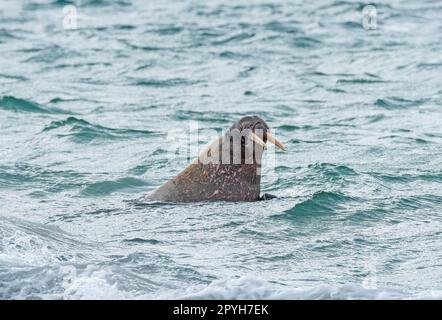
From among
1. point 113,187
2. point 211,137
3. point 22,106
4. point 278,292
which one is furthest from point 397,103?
point 278,292

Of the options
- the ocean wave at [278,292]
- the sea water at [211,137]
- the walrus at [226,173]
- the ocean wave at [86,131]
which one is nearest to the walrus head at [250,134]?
the walrus at [226,173]

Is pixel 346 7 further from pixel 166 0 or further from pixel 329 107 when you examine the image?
pixel 329 107

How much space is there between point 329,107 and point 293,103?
777 mm

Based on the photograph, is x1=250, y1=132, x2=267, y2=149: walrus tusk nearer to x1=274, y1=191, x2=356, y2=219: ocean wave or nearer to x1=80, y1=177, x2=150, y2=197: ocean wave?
x1=274, y1=191, x2=356, y2=219: ocean wave

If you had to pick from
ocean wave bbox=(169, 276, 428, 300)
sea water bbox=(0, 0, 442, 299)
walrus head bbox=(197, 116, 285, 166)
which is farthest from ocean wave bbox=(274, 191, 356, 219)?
ocean wave bbox=(169, 276, 428, 300)

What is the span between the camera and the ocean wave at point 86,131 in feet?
50.9

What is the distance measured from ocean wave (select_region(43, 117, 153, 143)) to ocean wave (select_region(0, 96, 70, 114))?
57.9 inches

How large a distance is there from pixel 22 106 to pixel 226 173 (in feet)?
25.9

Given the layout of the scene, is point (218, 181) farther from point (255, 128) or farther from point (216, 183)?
point (255, 128)

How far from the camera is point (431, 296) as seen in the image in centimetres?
775

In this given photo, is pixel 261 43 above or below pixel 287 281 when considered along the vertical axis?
above

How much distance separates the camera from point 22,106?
18.0 metres

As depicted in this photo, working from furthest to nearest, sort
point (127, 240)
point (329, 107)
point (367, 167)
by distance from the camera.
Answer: point (329, 107), point (367, 167), point (127, 240)

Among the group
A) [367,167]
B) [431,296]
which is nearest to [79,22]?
[367,167]
